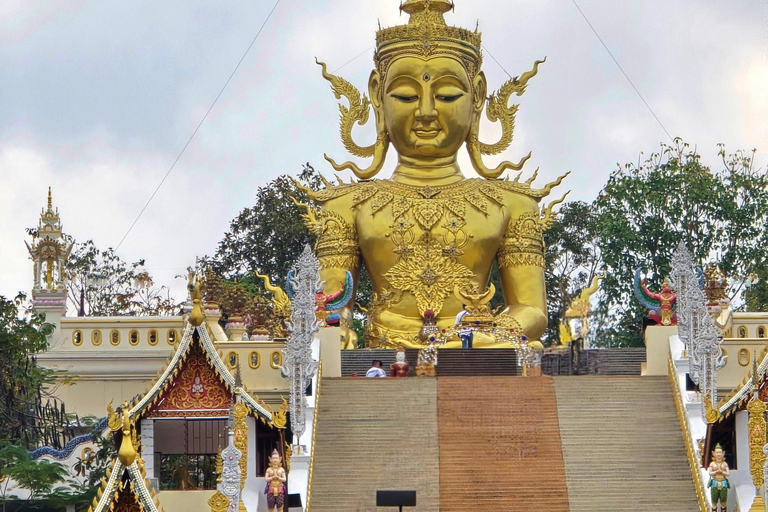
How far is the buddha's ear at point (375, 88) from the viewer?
37.9 meters

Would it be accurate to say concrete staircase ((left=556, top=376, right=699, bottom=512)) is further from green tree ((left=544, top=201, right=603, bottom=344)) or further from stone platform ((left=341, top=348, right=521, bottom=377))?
green tree ((left=544, top=201, right=603, bottom=344))

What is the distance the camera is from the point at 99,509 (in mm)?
27031

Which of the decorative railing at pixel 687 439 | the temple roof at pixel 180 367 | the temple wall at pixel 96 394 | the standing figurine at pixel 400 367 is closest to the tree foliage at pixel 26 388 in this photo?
the temple wall at pixel 96 394

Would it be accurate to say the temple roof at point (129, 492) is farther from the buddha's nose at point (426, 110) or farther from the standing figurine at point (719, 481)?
the buddha's nose at point (426, 110)

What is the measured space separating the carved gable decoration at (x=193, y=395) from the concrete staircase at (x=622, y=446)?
4.57 metres

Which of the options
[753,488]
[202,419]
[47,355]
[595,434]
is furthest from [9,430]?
[753,488]

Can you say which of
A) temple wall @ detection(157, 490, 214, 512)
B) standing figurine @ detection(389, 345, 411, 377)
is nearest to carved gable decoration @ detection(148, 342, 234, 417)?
temple wall @ detection(157, 490, 214, 512)

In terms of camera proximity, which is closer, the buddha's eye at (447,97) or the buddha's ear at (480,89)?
the buddha's eye at (447,97)

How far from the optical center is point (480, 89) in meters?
38.0

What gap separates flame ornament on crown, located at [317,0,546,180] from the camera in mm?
37375

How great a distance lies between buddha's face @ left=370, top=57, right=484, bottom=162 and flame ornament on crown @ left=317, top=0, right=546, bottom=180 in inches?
9.5

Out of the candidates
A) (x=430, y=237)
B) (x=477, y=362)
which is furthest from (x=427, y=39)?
(x=477, y=362)

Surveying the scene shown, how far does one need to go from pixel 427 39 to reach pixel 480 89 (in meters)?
1.33

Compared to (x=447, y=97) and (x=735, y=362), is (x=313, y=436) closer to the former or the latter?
(x=735, y=362)
